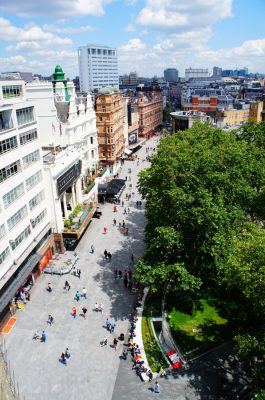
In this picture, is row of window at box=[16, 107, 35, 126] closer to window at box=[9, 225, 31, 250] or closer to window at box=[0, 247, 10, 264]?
window at box=[9, 225, 31, 250]

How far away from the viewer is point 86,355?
26.8m

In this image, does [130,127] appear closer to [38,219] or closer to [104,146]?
[104,146]

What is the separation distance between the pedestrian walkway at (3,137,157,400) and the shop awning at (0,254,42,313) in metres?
2.68

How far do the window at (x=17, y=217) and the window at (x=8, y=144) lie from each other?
6.37 m

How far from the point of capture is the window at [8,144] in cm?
3009

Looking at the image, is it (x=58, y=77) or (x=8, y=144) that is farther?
(x=58, y=77)

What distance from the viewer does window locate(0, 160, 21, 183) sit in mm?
Answer: 30172

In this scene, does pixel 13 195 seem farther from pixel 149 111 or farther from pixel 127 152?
pixel 149 111

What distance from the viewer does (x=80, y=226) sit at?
4456 centimetres

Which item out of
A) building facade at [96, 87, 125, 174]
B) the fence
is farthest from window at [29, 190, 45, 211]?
building facade at [96, 87, 125, 174]

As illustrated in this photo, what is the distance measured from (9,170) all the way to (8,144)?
2.48 m

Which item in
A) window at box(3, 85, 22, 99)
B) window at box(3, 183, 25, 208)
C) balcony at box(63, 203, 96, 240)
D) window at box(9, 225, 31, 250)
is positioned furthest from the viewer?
balcony at box(63, 203, 96, 240)

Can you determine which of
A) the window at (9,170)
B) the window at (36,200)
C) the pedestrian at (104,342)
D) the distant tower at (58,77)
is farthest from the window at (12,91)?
the pedestrian at (104,342)

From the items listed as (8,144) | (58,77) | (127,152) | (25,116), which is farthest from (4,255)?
(127,152)
